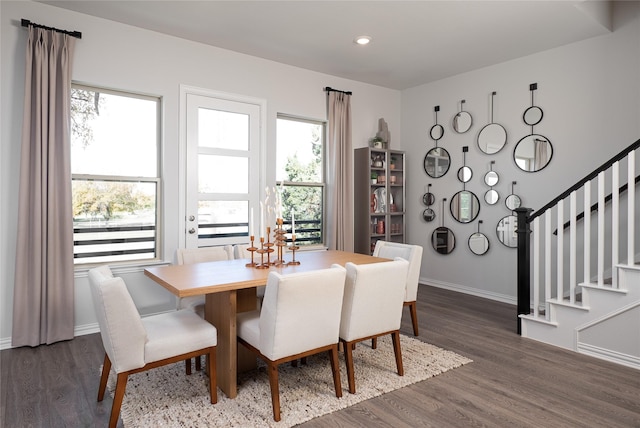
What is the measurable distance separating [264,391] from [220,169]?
8.46 feet

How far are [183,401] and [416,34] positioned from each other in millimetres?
3709

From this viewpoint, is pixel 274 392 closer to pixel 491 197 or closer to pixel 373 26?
pixel 373 26

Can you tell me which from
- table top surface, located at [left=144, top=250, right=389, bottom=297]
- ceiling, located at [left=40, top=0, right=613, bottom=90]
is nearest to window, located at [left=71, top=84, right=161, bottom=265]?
ceiling, located at [left=40, top=0, right=613, bottom=90]

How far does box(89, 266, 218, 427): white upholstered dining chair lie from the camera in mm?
2035

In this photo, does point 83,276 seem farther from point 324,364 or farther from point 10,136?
point 324,364

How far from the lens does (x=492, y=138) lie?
4977 millimetres

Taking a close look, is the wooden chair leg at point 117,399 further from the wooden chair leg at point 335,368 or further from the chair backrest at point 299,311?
the wooden chair leg at point 335,368

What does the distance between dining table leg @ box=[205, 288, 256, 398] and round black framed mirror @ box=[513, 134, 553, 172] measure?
372 centimetres

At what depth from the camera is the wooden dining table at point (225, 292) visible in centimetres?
234

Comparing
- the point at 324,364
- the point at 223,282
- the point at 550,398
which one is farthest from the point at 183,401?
the point at 550,398

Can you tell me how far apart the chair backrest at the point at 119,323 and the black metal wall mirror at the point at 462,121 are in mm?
4513

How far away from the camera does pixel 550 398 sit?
2.50m

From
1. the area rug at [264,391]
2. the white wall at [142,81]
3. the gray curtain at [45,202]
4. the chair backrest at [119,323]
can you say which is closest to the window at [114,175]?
the white wall at [142,81]

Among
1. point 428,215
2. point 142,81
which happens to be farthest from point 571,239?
point 142,81
